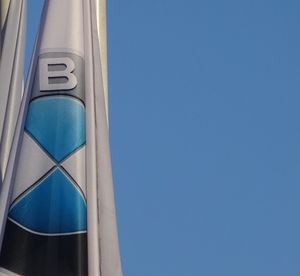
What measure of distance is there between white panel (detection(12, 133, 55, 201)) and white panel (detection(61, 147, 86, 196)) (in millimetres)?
165

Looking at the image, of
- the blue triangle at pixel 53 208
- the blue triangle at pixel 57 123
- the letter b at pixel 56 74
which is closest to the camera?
the blue triangle at pixel 53 208

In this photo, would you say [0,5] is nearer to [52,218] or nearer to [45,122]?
[45,122]

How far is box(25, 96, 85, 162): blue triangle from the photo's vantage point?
1177cm

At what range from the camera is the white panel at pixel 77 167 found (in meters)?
11.6

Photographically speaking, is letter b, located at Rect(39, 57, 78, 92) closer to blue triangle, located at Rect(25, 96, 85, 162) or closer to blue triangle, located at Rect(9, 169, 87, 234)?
blue triangle, located at Rect(25, 96, 85, 162)

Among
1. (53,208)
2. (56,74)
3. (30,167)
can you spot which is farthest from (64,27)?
(53,208)

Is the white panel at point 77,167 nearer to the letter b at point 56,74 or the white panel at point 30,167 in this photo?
the white panel at point 30,167

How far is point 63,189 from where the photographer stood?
37.9 feet

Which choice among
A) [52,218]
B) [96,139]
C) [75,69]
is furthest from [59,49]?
[52,218]

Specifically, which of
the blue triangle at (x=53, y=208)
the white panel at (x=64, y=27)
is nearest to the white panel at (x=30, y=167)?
the blue triangle at (x=53, y=208)

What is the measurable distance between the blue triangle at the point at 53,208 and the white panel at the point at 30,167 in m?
0.08

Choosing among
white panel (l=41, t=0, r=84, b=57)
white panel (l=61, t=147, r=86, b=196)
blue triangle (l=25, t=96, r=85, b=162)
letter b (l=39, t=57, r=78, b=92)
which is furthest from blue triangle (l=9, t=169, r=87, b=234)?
white panel (l=41, t=0, r=84, b=57)

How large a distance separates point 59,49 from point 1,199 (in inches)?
64.9

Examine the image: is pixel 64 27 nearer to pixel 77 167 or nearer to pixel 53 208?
pixel 77 167
